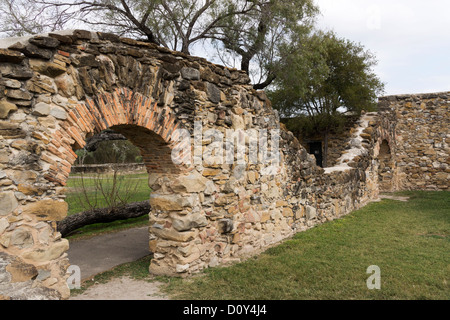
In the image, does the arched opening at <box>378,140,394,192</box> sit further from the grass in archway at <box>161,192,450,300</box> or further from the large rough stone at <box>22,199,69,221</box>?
the large rough stone at <box>22,199,69,221</box>

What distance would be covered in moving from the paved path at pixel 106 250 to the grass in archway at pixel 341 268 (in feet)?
4.70

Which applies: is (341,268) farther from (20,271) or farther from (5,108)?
(5,108)

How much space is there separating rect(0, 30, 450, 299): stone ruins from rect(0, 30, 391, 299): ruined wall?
12mm

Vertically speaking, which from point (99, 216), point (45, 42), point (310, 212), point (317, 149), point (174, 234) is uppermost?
point (45, 42)

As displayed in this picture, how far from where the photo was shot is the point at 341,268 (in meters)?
4.84

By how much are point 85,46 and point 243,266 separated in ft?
11.3

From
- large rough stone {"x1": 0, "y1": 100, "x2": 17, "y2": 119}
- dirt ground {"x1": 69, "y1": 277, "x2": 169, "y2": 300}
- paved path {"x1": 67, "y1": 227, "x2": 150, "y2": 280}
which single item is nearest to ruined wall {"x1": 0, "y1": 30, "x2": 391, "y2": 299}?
large rough stone {"x1": 0, "y1": 100, "x2": 17, "y2": 119}

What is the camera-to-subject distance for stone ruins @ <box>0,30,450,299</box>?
10.1 ft

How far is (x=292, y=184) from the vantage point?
277 inches

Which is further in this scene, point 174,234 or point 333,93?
point 333,93

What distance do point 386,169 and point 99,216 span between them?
10.6m

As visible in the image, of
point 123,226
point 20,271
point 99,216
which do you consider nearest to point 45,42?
point 20,271

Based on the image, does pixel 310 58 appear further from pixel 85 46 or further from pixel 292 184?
pixel 85 46

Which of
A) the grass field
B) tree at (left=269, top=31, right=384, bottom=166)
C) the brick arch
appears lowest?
the grass field
